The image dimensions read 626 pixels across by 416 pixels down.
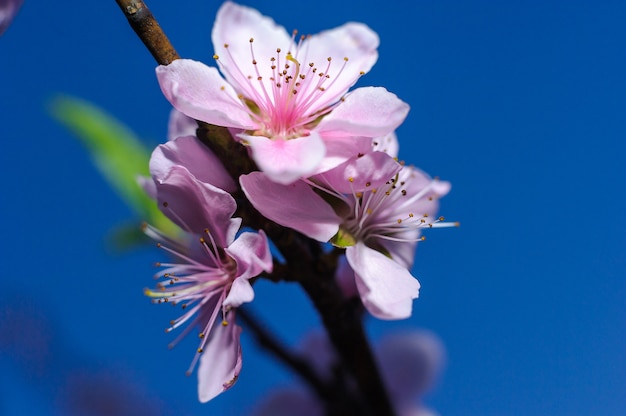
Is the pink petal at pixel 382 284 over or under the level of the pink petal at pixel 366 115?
under

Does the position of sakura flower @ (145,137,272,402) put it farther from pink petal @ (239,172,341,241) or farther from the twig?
the twig

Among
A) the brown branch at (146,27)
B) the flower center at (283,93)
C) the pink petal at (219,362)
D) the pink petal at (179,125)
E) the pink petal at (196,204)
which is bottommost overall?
the pink petal at (219,362)

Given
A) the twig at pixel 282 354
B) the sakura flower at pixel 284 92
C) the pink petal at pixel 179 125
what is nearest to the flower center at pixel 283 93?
the sakura flower at pixel 284 92

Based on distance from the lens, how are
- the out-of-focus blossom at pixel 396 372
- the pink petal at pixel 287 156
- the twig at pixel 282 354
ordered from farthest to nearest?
the out-of-focus blossom at pixel 396 372 → the twig at pixel 282 354 → the pink petal at pixel 287 156

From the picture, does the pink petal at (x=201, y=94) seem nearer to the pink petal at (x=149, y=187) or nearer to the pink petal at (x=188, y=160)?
the pink petal at (x=188, y=160)

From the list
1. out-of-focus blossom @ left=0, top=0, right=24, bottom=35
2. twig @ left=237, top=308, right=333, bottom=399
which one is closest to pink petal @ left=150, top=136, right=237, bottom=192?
out-of-focus blossom @ left=0, top=0, right=24, bottom=35

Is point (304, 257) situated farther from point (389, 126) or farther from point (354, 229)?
point (389, 126)

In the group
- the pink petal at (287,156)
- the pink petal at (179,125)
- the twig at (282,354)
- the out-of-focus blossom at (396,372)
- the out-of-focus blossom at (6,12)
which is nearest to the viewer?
the pink petal at (287,156)

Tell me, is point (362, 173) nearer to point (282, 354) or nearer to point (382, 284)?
point (382, 284)
